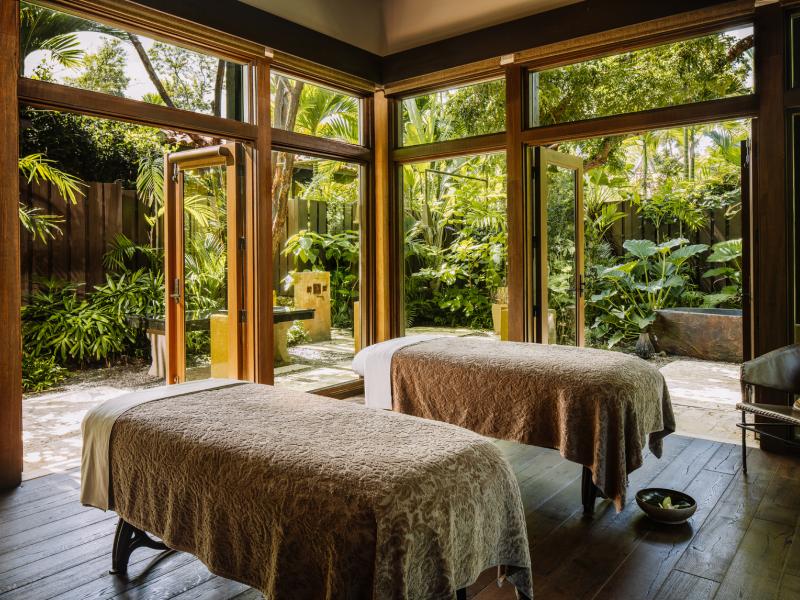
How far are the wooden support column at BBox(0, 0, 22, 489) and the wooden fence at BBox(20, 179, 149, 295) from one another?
10.1 ft

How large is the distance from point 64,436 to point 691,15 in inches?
184

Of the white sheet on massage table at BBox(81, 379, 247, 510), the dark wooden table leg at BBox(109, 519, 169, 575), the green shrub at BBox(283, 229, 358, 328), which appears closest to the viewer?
the white sheet on massage table at BBox(81, 379, 247, 510)

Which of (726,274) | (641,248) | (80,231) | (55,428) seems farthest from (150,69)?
(726,274)

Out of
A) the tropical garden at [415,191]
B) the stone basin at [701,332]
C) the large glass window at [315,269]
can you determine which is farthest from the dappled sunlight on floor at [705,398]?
the large glass window at [315,269]

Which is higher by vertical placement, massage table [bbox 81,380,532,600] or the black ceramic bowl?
massage table [bbox 81,380,532,600]

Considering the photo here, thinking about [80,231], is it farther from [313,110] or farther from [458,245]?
[458,245]

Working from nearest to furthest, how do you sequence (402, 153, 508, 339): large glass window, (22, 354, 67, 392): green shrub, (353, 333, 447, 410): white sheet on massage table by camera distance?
1. (353, 333, 447, 410): white sheet on massage table
2. (22, 354, 67, 392): green shrub
3. (402, 153, 508, 339): large glass window

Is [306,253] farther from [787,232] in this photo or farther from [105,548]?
[787,232]

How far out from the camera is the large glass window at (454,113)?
14.4 ft

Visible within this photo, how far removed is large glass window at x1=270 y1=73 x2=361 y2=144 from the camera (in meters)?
4.24

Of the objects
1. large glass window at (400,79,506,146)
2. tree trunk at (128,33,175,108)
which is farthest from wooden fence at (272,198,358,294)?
tree trunk at (128,33,175,108)

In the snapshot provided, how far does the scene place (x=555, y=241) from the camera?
4.31 meters

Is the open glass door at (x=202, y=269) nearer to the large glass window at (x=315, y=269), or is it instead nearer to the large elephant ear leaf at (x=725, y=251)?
the large glass window at (x=315, y=269)

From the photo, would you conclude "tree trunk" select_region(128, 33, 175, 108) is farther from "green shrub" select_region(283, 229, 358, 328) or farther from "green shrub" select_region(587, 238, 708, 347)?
"green shrub" select_region(587, 238, 708, 347)
